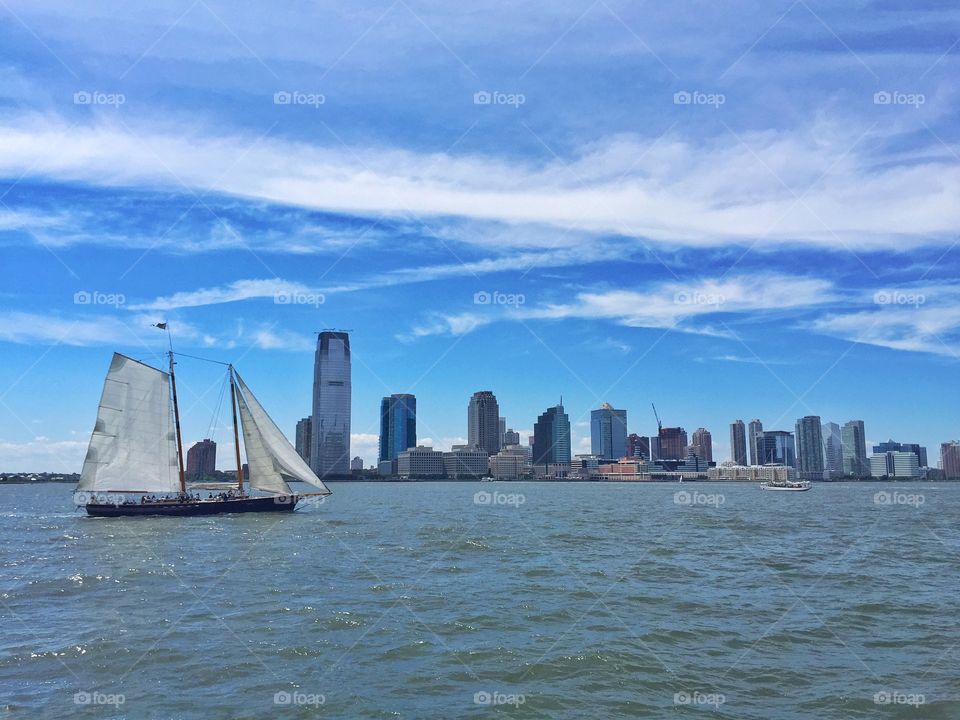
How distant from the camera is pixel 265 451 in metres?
73.4

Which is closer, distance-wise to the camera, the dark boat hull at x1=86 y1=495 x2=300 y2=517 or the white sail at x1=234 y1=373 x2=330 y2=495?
the dark boat hull at x1=86 y1=495 x2=300 y2=517

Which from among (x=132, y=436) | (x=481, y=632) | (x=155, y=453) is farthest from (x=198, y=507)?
(x=481, y=632)

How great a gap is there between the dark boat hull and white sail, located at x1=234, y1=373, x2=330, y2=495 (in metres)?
1.95

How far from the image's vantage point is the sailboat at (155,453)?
214 ft

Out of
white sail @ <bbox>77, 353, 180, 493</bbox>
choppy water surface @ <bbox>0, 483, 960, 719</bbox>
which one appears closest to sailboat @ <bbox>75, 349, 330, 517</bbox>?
white sail @ <bbox>77, 353, 180, 493</bbox>

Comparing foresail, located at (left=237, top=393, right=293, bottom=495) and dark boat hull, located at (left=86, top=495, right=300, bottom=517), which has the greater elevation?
foresail, located at (left=237, top=393, right=293, bottom=495)

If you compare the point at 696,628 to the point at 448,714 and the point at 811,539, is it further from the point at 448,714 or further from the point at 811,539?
the point at 811,539

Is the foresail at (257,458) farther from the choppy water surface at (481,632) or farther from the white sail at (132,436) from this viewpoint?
the choppy water surface at (481,632)

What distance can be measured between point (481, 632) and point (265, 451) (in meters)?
56.6

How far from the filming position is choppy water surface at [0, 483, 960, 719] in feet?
52.0

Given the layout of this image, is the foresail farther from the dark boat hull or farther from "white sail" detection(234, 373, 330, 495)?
the dark boat hull

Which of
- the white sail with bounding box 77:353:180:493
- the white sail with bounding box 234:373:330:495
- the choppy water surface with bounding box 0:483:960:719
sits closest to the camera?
the choppy water surface with bounding box 0:483:960:719

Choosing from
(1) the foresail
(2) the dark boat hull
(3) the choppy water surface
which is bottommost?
(2) the dark boat hull

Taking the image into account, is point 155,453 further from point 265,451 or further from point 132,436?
point 265,451
